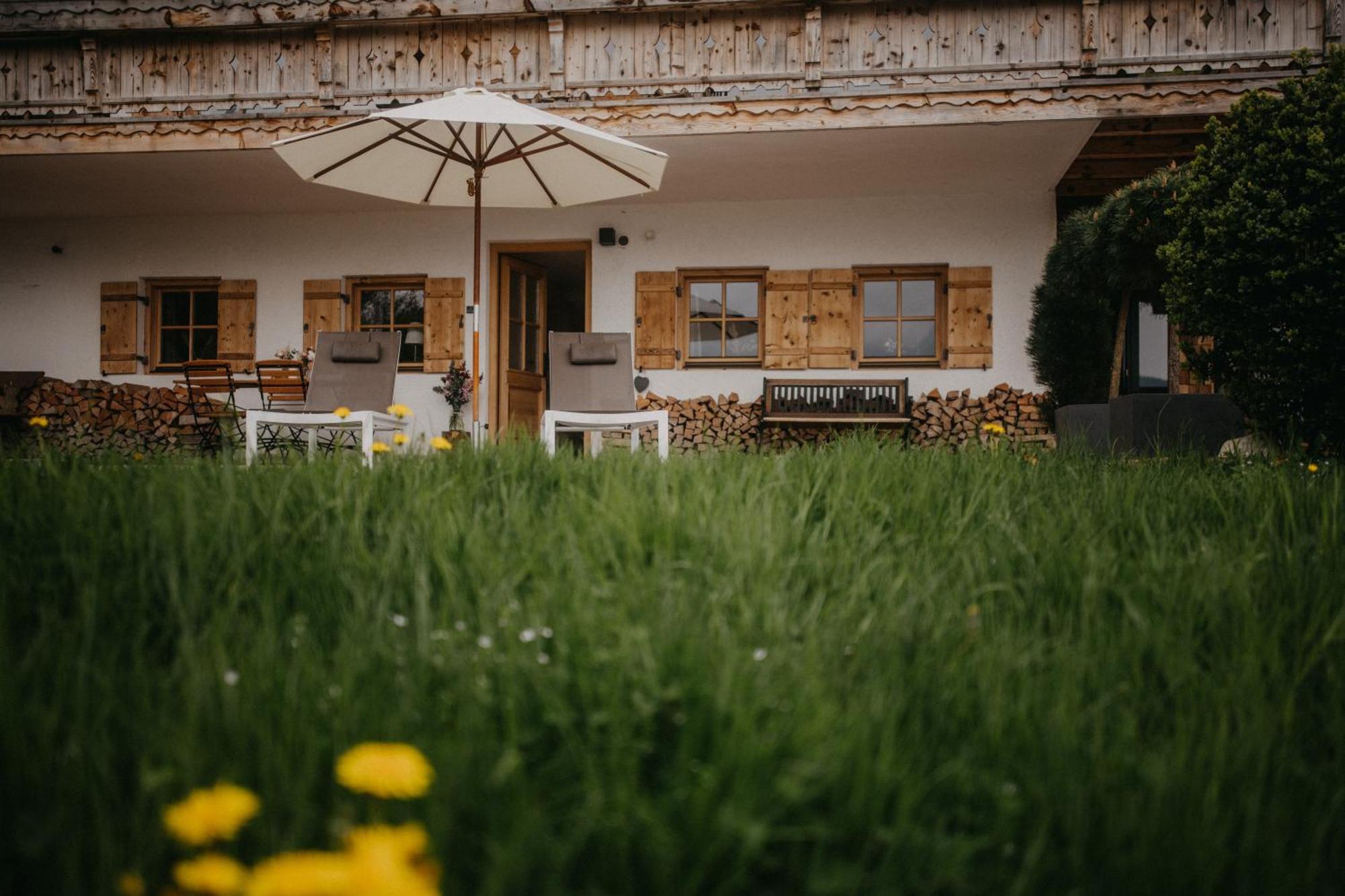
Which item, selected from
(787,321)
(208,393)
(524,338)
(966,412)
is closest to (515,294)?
(524,338)

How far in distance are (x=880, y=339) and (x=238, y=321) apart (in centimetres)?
681

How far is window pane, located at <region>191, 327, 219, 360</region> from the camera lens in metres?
9.45

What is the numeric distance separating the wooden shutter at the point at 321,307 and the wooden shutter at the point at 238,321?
0.58 meters

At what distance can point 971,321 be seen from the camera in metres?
8.46

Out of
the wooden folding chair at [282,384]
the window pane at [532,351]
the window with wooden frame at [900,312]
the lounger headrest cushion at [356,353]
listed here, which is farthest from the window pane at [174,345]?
the window with wooden frame at [900,312]

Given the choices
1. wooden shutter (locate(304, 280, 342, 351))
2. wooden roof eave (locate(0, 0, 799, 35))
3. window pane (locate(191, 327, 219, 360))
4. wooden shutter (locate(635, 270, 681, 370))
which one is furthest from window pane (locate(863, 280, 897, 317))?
window pane (locate(191, 327, 219, 360))

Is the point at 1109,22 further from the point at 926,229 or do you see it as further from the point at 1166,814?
the point at 1166,814

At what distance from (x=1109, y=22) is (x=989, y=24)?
94 cm

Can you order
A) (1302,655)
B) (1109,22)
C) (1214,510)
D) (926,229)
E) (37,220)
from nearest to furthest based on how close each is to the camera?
(1302,655) → (1214,510) → (1109,22) → (926,229) → (37,220)

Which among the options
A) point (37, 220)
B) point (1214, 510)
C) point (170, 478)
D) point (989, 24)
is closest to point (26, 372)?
point (37, 220)

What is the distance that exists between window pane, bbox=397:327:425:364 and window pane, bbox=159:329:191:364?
246 centimetres

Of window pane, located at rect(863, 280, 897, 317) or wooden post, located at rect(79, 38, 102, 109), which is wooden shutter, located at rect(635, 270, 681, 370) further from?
wooden post, located at rect(79, 38, 102, 109)

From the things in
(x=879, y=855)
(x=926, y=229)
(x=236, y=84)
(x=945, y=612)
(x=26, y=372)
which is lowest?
(x=879, y=855)

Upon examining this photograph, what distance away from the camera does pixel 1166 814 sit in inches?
35.1
